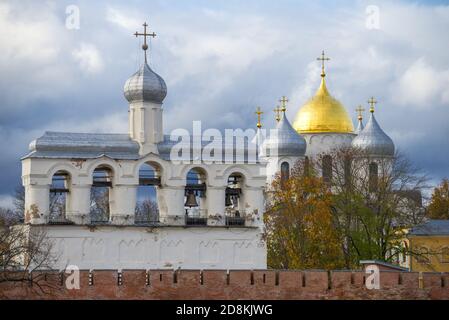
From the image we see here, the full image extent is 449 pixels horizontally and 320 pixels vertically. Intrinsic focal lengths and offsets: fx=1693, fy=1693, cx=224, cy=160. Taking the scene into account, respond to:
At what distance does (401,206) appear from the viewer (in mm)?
61469

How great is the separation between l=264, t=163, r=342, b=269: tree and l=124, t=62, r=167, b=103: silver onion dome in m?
5.88

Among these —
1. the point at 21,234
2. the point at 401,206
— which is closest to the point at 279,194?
the point at 401,206

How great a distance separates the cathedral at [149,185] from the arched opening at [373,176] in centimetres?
771

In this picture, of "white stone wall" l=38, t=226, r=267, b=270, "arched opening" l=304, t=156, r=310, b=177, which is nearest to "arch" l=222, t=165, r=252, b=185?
"white stone wall" l=38, t=226, r=267, b=270

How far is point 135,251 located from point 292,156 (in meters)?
26.4

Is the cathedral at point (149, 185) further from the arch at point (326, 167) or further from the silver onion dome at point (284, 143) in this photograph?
the silver onion dome at point (284, 143)

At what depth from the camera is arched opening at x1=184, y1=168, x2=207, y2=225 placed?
53844 mm

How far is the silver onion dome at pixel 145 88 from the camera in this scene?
179 feet

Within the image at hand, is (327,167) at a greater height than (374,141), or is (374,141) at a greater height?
(374,141)

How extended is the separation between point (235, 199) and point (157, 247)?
397 cm

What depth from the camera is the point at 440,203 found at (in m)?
83.2

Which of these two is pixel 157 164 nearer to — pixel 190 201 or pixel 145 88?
pixel 190 201

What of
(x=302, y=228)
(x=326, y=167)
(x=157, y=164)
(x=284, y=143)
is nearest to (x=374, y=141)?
(x=284, y=143)
